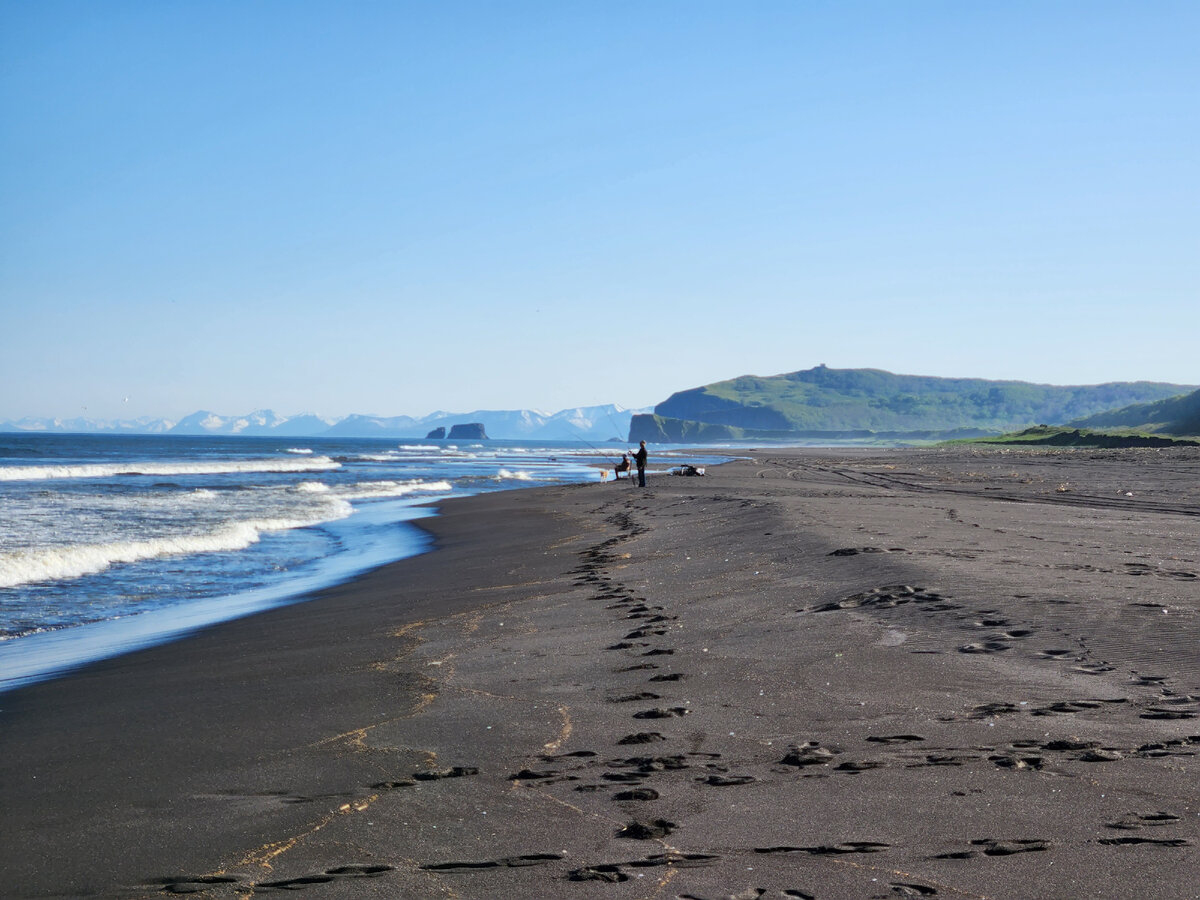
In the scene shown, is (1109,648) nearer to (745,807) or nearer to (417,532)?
(745,807)

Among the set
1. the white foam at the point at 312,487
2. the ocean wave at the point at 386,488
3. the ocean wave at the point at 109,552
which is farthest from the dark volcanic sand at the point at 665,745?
the white foam at the point at 312,487

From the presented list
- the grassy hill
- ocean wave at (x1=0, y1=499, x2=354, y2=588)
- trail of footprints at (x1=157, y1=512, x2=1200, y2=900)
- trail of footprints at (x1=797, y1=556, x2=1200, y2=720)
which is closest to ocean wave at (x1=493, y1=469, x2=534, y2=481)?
ocean wave at (x1=0, y1=499, x2=354, y2=588)

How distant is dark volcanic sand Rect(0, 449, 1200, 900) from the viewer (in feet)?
12.1

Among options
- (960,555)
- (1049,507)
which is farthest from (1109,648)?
(1049,507)

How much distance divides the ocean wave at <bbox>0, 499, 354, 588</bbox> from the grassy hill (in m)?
104

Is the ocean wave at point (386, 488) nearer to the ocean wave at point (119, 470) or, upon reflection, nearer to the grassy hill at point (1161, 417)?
the ocean wave at point (119, 470)

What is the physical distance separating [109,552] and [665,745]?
14832mm

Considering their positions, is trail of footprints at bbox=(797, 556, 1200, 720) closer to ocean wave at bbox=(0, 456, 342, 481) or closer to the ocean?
the ocean

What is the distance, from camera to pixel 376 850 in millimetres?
3934

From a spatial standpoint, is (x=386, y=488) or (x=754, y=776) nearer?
(x=754, y=776)

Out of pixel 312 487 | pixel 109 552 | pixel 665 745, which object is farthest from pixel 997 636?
pixel 312 487

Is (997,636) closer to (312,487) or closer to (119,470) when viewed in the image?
(312,487)

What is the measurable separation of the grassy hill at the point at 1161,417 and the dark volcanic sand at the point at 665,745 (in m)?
107

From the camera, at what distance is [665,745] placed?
514 cm
